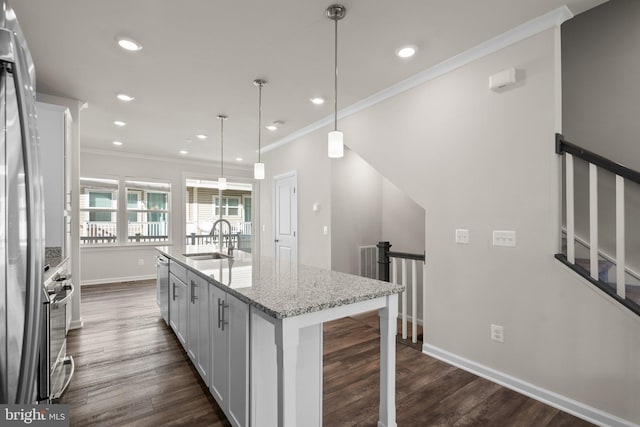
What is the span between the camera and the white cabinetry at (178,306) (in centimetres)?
276

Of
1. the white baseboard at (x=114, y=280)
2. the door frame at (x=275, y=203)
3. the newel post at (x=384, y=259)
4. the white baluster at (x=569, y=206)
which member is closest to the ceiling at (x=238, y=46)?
the white baluster at (x=569, y=206)

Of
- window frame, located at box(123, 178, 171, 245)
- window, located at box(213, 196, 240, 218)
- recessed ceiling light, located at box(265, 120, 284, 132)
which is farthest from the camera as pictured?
window, located at box(213, 196, 240, 218)

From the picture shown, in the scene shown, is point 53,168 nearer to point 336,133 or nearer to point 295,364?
point 336,133

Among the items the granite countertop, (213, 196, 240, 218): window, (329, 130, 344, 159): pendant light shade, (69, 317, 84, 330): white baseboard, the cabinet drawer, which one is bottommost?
(69, 317, 84, 330): white baseboard

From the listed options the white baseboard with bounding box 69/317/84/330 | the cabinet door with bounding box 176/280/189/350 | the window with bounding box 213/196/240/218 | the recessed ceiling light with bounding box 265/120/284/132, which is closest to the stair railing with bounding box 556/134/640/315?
the cabinet door with bounding box 176/280/189/350

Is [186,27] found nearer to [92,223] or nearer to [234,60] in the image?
[234,60]

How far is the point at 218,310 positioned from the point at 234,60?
2.14 m

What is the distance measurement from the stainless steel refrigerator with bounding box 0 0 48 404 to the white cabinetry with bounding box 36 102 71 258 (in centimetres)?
237

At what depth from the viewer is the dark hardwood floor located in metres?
1.99

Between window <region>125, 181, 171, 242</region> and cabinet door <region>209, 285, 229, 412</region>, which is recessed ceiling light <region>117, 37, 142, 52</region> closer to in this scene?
cabinet door <region>209, 285, 229, 412</region>

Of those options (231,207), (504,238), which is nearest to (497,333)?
(504,238)

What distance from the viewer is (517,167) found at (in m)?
→ 2.32

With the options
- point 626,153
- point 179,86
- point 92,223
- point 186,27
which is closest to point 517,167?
point 626,153

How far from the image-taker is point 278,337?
1319mm
